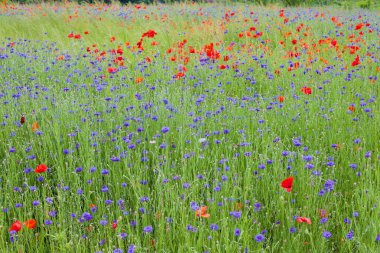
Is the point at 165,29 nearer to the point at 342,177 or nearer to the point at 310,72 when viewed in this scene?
the point at 310,72

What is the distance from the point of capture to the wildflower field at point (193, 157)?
2.44m

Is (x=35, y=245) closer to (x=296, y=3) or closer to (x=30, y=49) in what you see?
(x=30, y=49)

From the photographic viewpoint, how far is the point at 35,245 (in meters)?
2.51

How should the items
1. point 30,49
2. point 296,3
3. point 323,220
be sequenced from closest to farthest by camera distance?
1. point 323,220
2. point 30,49
3. point 296,3

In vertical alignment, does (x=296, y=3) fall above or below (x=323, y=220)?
above

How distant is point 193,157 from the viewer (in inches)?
120

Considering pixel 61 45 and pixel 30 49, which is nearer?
pixel 30 49

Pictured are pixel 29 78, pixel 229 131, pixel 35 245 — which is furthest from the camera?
pixel 29 78

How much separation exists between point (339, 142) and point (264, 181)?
90 centimetres

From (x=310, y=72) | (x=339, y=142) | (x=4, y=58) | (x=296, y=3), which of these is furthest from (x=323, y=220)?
(x=296, y=3)

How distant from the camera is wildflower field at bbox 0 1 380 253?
244 cm

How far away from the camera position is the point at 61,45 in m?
8.11

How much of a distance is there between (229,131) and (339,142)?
84 centimetres

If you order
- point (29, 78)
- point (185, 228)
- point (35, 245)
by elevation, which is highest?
point (29, 78)
